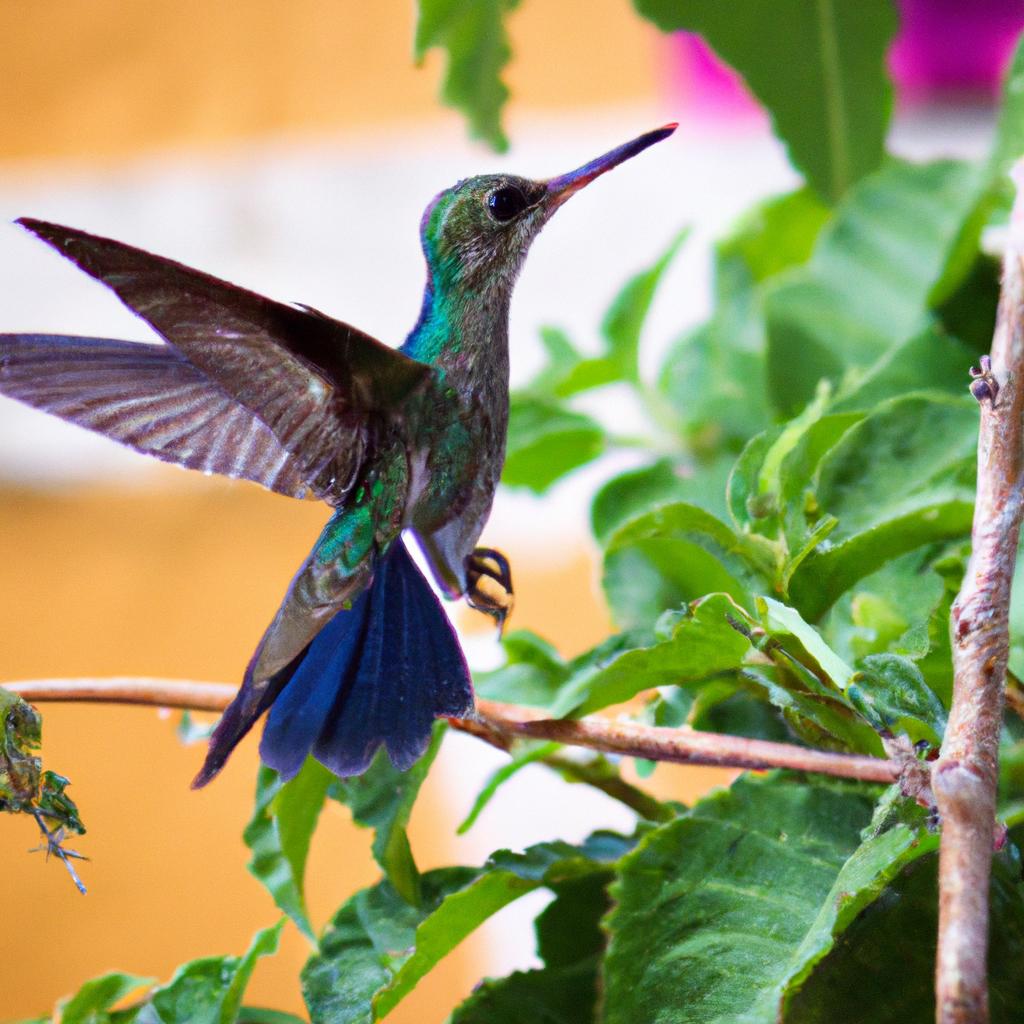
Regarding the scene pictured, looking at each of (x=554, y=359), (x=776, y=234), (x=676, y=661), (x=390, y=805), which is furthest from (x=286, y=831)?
(x=776, y=234)

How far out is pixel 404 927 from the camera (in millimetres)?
388

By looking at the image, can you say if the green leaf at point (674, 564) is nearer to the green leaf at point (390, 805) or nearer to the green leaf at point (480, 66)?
the green leaf at point (390, 805)

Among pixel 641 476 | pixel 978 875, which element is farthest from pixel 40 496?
pixel 978 875

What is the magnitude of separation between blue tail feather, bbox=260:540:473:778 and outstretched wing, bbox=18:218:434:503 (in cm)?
4

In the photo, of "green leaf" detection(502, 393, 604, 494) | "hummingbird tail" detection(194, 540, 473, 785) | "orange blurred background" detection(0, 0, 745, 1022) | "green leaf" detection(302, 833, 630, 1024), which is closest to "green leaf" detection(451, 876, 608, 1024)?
"green leaf" detection(302, 833, 630, 1024)

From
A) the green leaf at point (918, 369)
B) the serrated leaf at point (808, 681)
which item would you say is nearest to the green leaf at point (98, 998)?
the serrated leaf at point (808, 681)

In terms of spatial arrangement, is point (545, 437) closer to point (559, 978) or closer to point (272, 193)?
point (559, 978)

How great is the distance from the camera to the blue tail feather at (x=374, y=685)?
309 mm

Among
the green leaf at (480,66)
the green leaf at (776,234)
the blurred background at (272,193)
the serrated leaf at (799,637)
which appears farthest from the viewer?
the blurred background at (272,193)

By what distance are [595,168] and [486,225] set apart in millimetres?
37

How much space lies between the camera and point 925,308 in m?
0.56

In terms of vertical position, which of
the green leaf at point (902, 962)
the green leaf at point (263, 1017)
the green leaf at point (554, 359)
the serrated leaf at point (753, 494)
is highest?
the green leaf at point (554, 359)

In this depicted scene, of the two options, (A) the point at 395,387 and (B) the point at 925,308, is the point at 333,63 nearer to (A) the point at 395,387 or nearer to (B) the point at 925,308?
(B) the point at 925,308

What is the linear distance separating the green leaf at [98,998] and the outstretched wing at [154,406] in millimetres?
189
